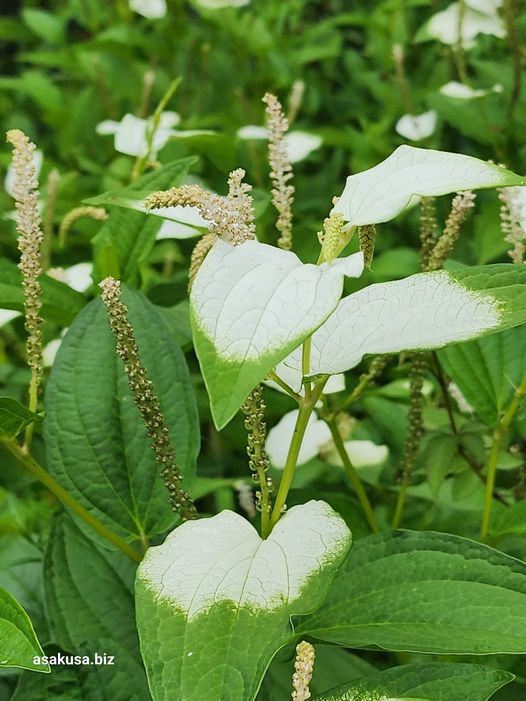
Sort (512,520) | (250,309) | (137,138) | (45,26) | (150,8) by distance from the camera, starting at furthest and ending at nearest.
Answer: (45,26) < (150,8) < (137,138) < (512,520) < (250,309)

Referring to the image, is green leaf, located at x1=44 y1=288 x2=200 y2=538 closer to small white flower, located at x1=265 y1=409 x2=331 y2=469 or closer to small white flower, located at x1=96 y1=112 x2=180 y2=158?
small white flower, located at x1=265 y1=409 x2=331 y2=469

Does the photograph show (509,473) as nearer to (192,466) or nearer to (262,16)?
(192,466)

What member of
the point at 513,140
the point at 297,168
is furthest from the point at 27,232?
the point at 297,168

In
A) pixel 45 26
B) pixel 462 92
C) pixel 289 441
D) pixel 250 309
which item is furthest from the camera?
pixel 45 26

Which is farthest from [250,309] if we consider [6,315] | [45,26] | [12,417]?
[45,26]

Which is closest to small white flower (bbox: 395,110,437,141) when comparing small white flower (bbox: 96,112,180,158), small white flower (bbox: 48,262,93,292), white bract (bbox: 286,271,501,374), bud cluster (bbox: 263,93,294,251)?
small white flower (bbox: 96,112,180,158)

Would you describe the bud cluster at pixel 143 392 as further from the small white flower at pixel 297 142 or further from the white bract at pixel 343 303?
the small white flower at pixel 297 142

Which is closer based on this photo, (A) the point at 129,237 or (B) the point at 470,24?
(A) the point at 129,237

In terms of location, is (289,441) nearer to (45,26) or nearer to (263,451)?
(263,451)
